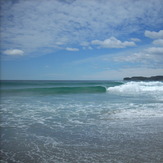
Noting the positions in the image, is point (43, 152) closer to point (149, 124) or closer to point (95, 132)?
point (95, 132)

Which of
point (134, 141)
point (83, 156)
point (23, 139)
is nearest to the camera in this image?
point (83, 156)

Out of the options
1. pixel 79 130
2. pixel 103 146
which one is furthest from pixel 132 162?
pixel 79 130

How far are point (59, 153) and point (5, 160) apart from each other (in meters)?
1.37

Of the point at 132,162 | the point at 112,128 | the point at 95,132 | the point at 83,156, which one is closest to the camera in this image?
the point at 132,162

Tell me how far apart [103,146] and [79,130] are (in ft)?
5.82

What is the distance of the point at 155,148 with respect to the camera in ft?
15.5

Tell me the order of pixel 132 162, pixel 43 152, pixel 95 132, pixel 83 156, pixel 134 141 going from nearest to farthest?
pixel 132 162 < pixel 83 156 < pixel 43 152 < pixel 134 141 < pixel 95 132

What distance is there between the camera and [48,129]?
682cm

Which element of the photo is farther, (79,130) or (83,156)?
(79,130)

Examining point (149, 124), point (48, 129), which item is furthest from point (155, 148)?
point (48, 129)

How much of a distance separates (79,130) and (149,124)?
3.07 meters

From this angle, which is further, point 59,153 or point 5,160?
point 59,153

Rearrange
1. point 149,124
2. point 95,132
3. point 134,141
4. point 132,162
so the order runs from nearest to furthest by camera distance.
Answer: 1. point 132,162
2. point 134,141
3. point 95,132
4. point 149,124

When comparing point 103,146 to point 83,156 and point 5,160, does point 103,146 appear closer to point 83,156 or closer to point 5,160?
point 83,156
